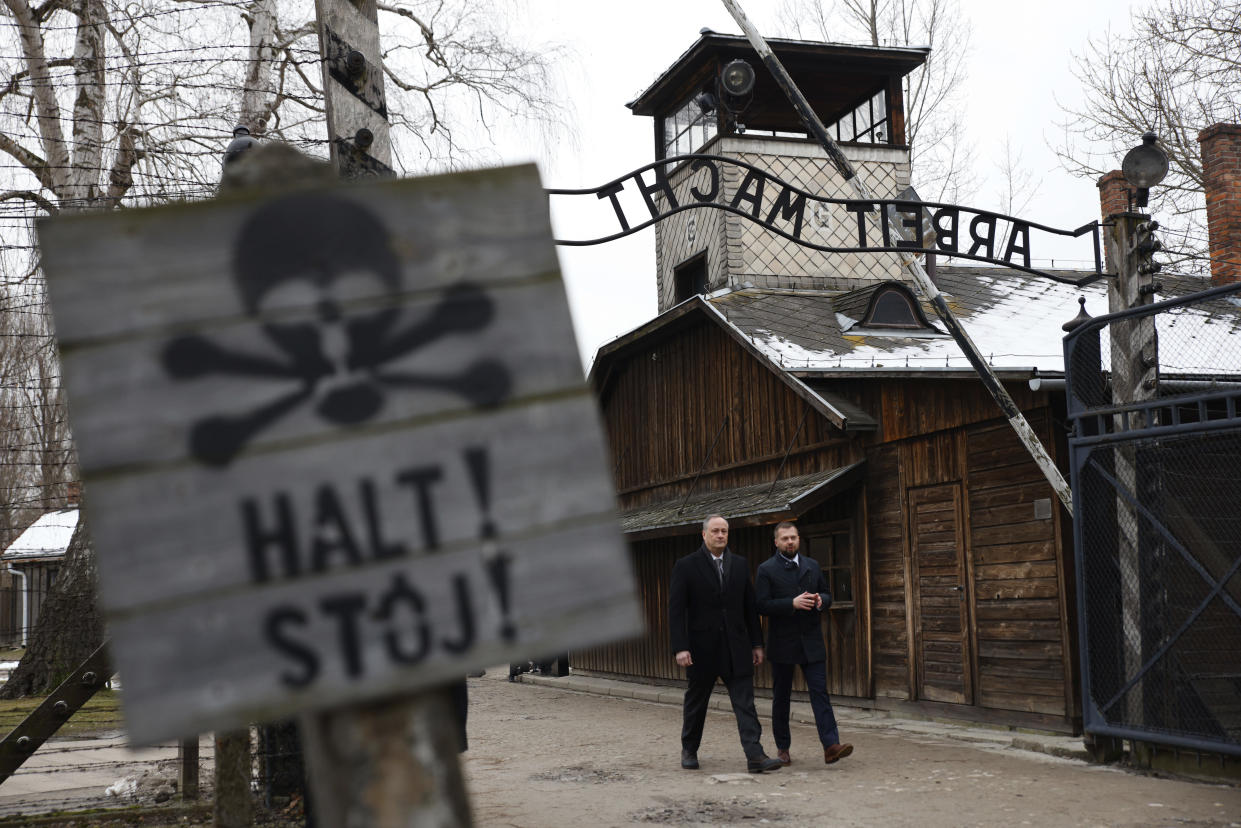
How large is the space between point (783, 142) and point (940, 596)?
396 inches

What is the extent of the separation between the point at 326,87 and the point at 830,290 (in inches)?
617

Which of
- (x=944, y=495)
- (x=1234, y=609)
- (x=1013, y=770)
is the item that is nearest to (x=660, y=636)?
(x=944, y=495)

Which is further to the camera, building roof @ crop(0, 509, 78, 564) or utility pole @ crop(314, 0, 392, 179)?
building roof @ crop(0, 509, 78, 564)

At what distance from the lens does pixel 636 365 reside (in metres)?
22.3

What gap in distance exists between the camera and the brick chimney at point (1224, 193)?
17.1m

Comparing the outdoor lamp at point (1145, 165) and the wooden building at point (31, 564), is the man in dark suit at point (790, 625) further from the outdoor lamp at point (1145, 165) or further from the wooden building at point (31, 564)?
the wooden building at point (31, 564)

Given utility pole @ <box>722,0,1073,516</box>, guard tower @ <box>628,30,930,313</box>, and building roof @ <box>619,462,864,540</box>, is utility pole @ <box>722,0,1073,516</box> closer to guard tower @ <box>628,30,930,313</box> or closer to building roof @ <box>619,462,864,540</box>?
building roof @ <box>619,462,864,540</box>

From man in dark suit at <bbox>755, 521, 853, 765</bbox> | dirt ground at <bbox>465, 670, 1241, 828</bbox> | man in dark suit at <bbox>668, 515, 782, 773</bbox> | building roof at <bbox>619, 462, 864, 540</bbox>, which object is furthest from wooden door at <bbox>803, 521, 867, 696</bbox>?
man in dark suit at <bbox>668, 515, 782, 773</bbox>

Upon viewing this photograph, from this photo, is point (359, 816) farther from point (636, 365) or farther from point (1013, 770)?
point (636, 365)

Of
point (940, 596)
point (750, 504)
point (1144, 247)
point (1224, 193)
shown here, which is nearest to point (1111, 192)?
point (1224, 193)

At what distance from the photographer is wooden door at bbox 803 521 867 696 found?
14.7 metres

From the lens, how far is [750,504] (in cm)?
1530

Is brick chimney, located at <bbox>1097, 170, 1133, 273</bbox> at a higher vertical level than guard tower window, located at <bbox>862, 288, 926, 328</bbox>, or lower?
higher

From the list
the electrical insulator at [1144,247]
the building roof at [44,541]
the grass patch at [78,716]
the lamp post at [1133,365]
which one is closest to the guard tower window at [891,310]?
the lamp post at [1133,365]
